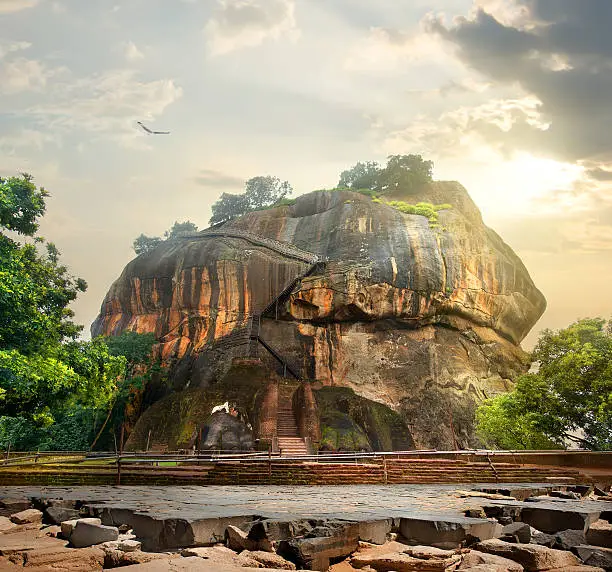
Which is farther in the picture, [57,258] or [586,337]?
[586,337]

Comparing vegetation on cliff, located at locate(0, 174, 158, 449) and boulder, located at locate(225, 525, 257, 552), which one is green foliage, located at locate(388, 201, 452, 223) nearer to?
vegetation on cliff, located at locate(0, 174, 158, 449)

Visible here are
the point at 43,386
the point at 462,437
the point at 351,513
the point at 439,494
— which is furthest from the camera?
the point at 462,437

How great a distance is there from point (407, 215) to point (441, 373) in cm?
1134

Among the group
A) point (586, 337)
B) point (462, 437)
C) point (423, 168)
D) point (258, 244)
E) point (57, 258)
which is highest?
point (423, 168)

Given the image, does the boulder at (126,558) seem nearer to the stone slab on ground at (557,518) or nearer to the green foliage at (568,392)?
the stone slab on ground at (557,518)

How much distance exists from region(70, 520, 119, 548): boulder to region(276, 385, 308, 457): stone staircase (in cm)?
1687

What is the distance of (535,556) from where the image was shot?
15.4ft

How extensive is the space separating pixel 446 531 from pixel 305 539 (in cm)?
173

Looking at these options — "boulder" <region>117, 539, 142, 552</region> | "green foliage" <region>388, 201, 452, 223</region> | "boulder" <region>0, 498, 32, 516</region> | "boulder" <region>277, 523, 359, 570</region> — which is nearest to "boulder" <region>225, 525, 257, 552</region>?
"boulder" <region>277, 523, 359, 570</region>

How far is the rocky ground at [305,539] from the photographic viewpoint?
4492 mm

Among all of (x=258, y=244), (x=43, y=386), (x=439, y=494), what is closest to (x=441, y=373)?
(x=258, y=244)

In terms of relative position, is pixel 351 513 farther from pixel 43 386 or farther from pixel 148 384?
pixel 148 384

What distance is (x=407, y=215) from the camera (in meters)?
36.2

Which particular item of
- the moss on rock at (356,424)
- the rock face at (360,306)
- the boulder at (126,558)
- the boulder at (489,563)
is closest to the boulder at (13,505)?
the boulder at (126,558)
